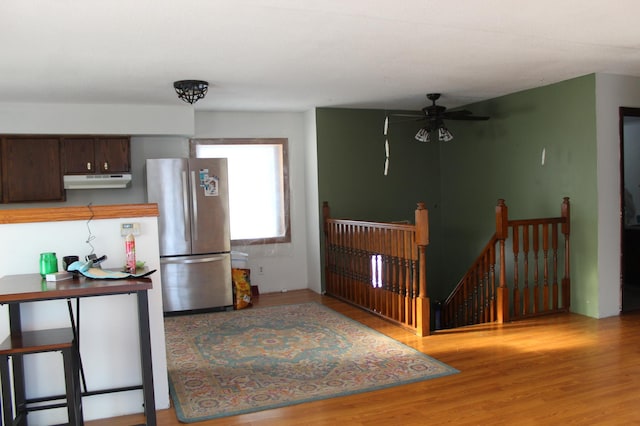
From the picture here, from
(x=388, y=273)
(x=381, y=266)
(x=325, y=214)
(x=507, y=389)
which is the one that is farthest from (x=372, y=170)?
(x=507, y=389)

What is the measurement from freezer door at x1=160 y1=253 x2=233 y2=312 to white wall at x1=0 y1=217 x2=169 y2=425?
2477 millimetres

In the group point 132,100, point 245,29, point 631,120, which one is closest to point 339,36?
point 245,29

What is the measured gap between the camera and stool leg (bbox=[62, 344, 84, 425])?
2469 millimetres

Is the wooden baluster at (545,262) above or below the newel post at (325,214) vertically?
below

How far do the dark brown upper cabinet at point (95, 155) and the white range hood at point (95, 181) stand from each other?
8cm

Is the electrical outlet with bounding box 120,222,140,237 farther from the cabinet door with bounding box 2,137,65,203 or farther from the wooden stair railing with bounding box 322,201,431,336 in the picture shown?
the cabinet door with bounding box 2,137,65,203

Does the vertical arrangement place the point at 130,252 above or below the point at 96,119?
below

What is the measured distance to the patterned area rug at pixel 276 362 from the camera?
133 inches

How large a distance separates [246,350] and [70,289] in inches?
82.4

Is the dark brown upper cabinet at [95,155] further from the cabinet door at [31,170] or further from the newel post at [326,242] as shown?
the newel post at [326,242]

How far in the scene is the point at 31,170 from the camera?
5.48 meters

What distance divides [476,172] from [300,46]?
368 cm

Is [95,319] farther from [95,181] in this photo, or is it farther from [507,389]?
[95,181]

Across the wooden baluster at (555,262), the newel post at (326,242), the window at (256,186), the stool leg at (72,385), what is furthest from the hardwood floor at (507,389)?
the window at (256,186)
